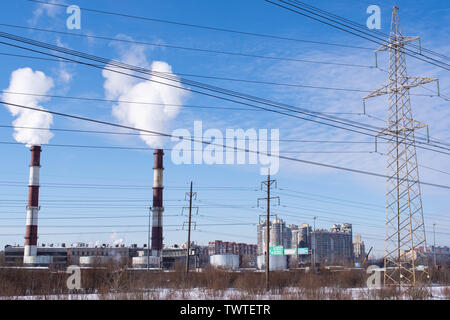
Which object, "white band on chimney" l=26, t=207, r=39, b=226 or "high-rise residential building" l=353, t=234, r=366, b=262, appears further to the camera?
"high-rise residential building" l=353, t=234, r=366, b=262

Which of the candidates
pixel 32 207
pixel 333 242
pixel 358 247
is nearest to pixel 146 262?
pixel 32 207

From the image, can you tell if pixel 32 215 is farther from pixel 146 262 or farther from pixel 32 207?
pixel 146 262

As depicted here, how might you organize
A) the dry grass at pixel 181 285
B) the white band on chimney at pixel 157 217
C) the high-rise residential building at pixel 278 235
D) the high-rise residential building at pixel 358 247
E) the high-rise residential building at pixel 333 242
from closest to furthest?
the dry grass at pixel 181 285, the white band on chimney at pixel 157 217, the high-rise residential building at pixel 333 242, the high-rise residential building at pixel 278 235, the high-rise residential building at pixel 358 247

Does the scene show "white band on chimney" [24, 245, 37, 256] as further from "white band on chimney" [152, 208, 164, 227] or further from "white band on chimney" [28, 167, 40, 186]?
"white band on chimney" [152, 208, 164, 227]

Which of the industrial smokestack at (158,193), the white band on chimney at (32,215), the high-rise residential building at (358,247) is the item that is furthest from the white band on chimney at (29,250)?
the high-rise residential building at (358,247)

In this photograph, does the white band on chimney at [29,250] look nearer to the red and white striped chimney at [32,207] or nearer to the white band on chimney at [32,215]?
the red and white striped chimney at [32,207]

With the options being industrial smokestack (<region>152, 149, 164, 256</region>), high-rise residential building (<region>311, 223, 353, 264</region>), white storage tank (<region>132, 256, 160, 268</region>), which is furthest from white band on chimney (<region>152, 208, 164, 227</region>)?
high-rise residential building (<region>311, 223, 353, 264</region>)

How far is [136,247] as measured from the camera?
9950 centimetres

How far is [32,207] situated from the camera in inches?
2562

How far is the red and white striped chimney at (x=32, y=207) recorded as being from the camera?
6525 cm

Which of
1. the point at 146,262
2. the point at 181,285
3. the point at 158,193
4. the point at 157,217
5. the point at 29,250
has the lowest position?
the point at 146,262

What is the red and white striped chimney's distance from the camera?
214ft
